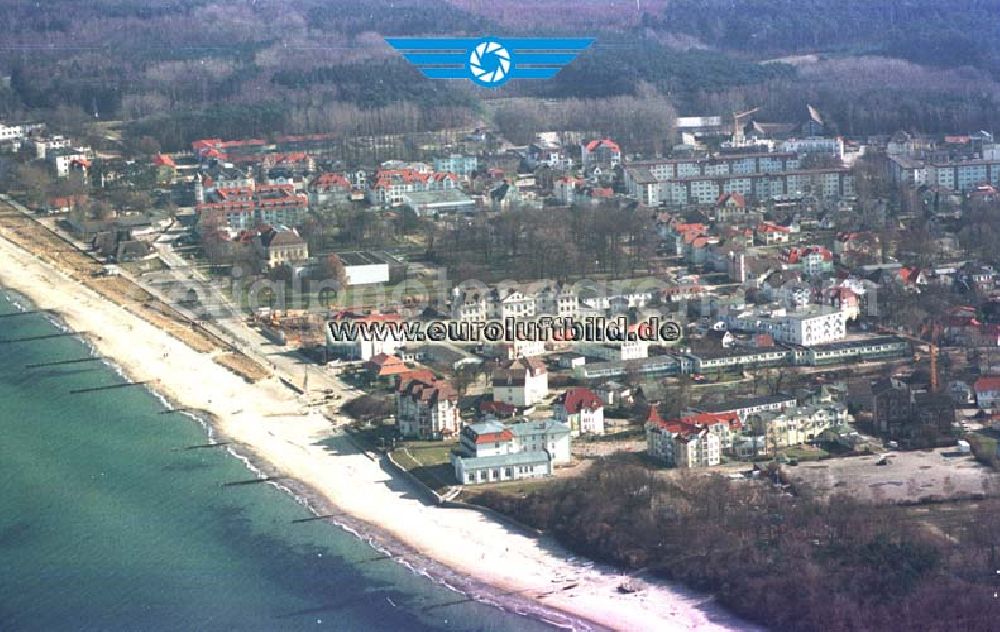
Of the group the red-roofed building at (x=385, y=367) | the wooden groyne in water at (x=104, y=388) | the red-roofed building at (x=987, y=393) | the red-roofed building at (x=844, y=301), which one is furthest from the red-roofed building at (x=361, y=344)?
the red-roofed building at (x=987, y=393)

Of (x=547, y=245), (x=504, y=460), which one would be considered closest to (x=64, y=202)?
(x=547, y=245)

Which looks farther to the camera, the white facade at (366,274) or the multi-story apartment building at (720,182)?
the multi-story apartment building at (720,182)

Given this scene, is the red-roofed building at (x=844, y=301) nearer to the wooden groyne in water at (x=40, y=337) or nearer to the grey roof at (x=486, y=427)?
the grey roof at (x=486, y=427)

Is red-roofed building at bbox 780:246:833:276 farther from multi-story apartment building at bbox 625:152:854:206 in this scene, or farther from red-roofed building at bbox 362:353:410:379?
red-roofed building at bbox 362:353:410:379

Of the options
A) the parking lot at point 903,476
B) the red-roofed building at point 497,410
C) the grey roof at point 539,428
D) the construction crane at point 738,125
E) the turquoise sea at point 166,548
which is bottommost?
the turquoise sea at point 166,548

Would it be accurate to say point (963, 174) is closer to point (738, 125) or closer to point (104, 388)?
point (738, 125)

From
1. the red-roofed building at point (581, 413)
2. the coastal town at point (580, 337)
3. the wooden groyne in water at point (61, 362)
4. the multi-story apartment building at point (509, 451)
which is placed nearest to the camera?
the coastal town at point (580, 337)

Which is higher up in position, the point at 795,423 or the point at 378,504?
the point at 795,423

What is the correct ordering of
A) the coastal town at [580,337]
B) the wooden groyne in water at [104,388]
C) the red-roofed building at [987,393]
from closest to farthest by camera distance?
the coastal town at [580,337]
the red-roofed building at [987,393]
the wooden groyne in water at [104,388]
